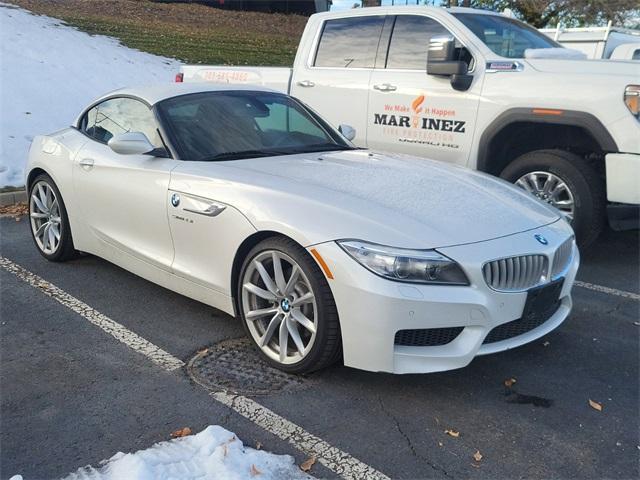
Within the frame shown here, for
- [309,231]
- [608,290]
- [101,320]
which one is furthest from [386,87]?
[101,320]

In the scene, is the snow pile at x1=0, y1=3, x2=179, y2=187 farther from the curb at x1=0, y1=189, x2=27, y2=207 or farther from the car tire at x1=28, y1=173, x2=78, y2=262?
the car tire at x1=28, y1=173, x2=78, y2=262

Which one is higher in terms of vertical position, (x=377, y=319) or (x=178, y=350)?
(x=377, y=319)

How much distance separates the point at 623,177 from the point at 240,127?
303cm

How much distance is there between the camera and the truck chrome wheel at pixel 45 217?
5.31 m

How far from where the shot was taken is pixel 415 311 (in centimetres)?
A: 304

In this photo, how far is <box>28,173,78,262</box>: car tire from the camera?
5.18 meters

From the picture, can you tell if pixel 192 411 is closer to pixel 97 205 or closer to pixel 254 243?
pixel 254 243

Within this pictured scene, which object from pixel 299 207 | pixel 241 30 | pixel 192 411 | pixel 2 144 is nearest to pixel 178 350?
pixel 192 411

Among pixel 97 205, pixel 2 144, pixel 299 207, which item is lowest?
pixel 2 144

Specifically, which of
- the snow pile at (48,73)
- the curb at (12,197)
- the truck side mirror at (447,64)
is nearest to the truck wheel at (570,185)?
the truck side mirror at (447,64)

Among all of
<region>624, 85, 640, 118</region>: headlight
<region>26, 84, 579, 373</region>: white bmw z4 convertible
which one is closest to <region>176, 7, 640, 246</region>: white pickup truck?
<region>624, 85, 640, 118</region>: headlight

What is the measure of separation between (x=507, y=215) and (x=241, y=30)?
21543 mm

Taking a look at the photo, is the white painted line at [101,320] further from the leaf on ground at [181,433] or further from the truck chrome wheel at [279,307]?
the leaf on ground at [181,433]

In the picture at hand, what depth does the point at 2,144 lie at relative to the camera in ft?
30.0
